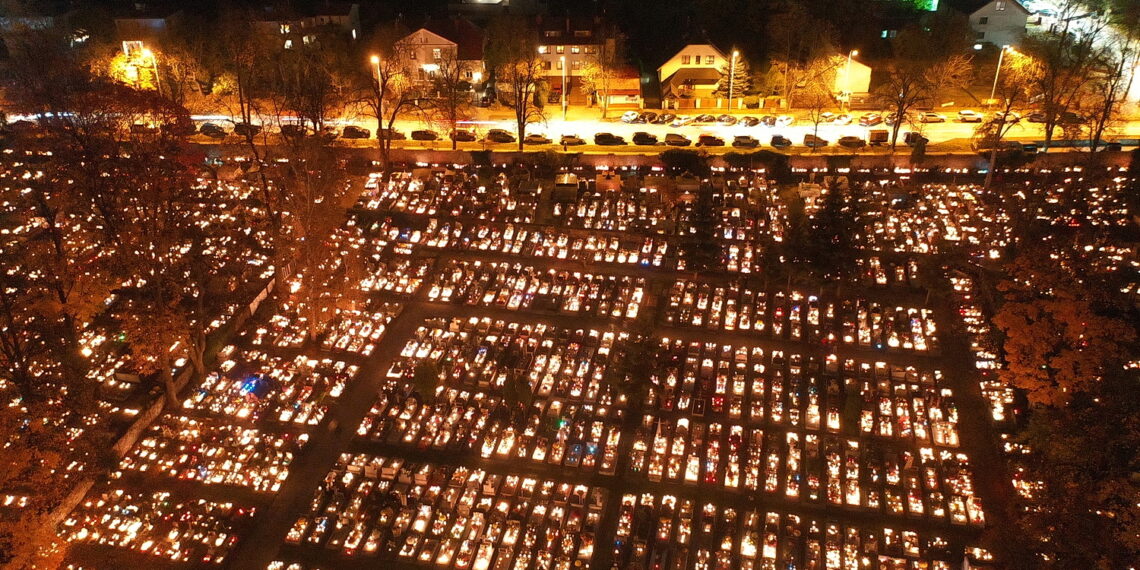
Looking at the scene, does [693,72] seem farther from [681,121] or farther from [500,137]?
[500,137]

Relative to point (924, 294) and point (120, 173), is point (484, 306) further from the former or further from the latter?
point (924, 294)

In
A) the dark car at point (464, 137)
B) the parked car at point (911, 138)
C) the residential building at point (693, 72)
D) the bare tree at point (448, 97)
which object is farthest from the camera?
the residential building at point (693, 72)

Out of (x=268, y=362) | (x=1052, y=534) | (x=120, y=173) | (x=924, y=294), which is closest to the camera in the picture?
(x=1052, y=534)

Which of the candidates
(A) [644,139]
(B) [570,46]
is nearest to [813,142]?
(A) [644,139]

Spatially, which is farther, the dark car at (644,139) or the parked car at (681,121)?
the parked car at (681,121)

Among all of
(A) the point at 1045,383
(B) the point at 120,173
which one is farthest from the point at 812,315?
(B) the point at 120,173

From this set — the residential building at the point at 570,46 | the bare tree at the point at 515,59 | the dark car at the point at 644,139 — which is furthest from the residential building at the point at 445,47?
the dark car at the point at 644,139

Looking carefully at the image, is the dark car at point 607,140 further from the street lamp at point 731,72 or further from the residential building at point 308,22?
the residential building at point 308,22
